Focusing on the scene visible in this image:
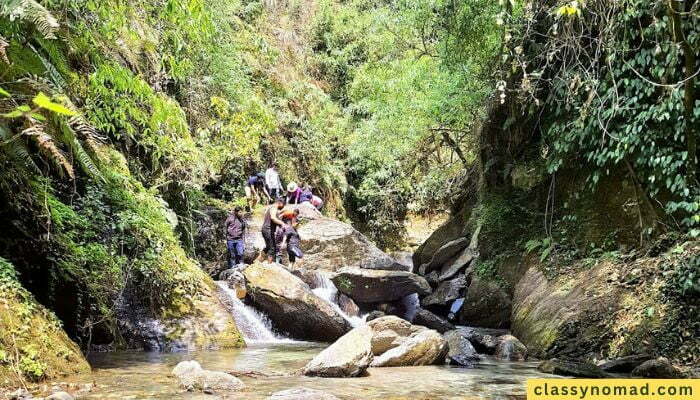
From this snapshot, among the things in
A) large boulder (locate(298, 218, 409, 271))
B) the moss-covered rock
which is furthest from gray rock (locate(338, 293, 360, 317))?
the moss-covered rock

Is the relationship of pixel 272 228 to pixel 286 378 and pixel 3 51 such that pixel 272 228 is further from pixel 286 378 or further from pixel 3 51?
pixel 3 51

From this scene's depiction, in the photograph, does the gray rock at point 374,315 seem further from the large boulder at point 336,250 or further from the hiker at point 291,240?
the large boulder at point 336,250

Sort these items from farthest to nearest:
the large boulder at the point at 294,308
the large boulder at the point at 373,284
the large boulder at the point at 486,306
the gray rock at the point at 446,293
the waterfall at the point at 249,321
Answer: the gray rock at the point at 446,293 < the large boulder at the point at 373,284 < the large boulder at the point at 486,306 < the large boulder at the point at 294,308 < the waterfall at the point at 249,321

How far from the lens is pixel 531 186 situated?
11.4 meters

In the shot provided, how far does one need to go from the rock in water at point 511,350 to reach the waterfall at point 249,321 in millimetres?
4092

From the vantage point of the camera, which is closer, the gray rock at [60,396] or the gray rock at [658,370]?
the gray rock at [60,396]

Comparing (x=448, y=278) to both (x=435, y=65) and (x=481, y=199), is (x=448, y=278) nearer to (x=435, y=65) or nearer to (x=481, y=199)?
(x=481, y=199)

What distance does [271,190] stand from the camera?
1902 cm

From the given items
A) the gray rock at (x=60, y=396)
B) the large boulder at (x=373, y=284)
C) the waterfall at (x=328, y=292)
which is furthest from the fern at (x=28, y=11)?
the large boulder at (x=373, y=284)

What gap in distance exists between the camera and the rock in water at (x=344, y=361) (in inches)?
253

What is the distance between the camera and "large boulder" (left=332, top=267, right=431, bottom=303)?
495 inches

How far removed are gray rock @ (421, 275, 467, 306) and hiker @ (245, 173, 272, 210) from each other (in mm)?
7146

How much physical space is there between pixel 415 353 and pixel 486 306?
454 cm

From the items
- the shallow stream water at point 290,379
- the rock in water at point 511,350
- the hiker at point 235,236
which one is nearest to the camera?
the shallow stream water at point 290,379
